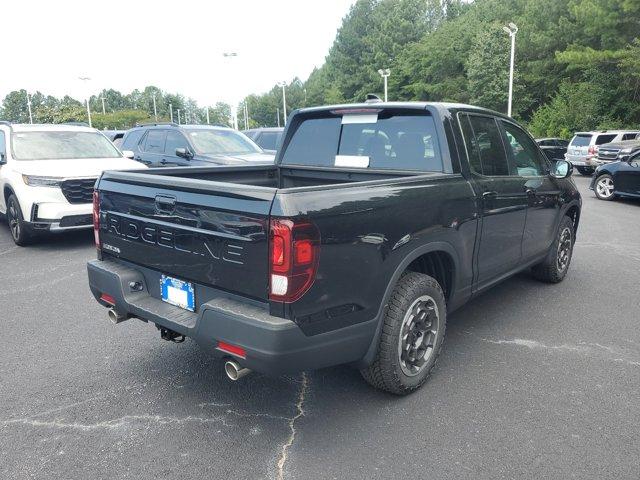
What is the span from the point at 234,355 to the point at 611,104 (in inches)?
1394

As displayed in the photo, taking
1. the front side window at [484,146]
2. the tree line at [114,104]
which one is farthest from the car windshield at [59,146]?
the tree line at [114,104]

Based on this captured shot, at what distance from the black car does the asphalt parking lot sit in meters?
8.83

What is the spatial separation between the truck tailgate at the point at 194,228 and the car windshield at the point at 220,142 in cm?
740

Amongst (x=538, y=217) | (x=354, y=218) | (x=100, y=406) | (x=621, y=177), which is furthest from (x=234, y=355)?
(x=621, y=177)

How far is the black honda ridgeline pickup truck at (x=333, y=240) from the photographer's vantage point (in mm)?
2588

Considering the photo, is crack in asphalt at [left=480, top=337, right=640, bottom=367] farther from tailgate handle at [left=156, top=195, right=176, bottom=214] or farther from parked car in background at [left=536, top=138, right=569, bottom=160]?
parked car in background at [left=536, top=138, right=569, bottom=160]

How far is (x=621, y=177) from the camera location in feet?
41.9

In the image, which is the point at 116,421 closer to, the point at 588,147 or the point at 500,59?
the point at 588,147

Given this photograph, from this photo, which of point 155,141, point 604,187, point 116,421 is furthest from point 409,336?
point 604,187

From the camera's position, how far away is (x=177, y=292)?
10.3ft

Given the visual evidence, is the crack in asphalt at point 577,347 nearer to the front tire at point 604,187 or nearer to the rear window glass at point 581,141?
the front tire at point 604,187

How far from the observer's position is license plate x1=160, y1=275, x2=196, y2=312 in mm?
3041

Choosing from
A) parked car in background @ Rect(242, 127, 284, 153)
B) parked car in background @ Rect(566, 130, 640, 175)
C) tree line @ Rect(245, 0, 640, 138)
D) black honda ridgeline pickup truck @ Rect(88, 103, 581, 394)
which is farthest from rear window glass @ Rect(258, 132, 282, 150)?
tree line @ Rect(245, 0, 640, 138)

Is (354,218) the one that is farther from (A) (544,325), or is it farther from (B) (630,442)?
(A) (544,325)
